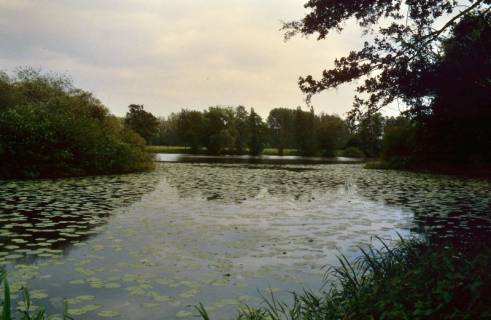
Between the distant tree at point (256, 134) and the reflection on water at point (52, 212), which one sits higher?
the distant tree at point (256, 134)

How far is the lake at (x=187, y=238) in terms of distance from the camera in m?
5.03

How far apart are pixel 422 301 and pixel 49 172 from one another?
63.9 feet

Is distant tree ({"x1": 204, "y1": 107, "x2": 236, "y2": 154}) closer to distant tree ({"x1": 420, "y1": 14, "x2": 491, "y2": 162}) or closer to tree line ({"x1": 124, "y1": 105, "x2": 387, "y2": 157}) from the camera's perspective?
tree line ({"x1": 124, "y1": 105, "x2": 387, "y2": 157})

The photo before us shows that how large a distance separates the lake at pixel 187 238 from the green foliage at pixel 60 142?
3402 millimetres

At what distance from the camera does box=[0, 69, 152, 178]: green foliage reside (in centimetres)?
1859

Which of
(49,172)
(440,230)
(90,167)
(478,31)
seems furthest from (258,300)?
(90,167)

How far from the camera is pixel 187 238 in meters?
8.05

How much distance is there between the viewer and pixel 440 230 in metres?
8.80

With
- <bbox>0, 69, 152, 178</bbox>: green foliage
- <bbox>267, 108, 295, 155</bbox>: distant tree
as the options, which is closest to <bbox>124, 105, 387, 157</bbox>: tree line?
<bbox>267, 108, 295, 155</bbox>: distant tree

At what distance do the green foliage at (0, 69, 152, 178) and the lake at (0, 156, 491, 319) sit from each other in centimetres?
340

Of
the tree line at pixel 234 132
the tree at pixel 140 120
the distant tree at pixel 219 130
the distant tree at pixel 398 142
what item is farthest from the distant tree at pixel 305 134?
the distant tree at pixel 398 142

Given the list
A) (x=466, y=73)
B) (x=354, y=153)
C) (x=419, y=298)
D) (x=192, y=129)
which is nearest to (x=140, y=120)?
(x=192, y=129)

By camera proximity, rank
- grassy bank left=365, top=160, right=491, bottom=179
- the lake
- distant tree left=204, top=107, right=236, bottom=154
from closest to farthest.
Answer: the lake
grassy bank left=365, top=160, right=491, bottom=179
distant tree left=204, top=107, right=236, bottom=154

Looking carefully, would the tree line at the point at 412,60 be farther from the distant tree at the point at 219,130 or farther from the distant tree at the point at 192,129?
the distant tree at the point at 192,129
